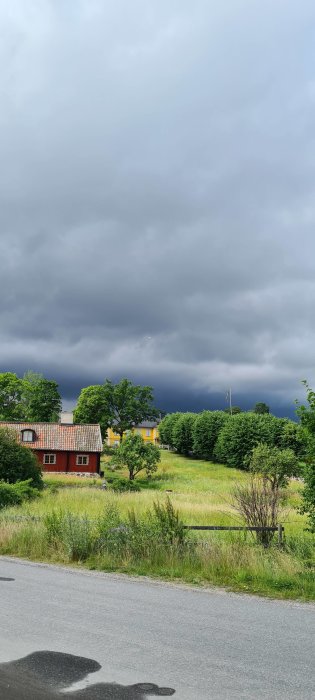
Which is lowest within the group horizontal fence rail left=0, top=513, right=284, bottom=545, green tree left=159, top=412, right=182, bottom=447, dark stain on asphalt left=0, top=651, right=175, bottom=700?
dark stain on asphalt left=0, top=651, right=175, bottom=700

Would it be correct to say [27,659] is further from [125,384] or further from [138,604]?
[125,384]

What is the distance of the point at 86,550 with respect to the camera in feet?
43.5

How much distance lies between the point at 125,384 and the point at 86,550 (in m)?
92.0

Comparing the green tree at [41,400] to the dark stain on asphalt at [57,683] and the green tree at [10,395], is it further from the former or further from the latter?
the dark stain on asphalt at [57,683]

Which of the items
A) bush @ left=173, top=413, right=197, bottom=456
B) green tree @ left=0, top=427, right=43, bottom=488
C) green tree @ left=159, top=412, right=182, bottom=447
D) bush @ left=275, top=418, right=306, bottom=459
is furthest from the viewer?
green tree @ left=159, top=412, right=182, bottom=447

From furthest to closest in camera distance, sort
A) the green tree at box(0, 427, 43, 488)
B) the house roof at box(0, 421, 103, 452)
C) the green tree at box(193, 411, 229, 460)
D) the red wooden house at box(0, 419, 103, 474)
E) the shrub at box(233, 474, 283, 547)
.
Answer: the green tree at box(193, 411, 229, 460)
the house roof at box(0, 421, 103, 452)
the red wooden house at box(0, 419, 103, 474)
the green tree at box(0, 427, 43, 488)
the shrub at box(233, 474, 283, 547)

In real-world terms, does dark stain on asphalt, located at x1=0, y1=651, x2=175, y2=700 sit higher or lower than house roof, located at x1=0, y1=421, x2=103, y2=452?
lower

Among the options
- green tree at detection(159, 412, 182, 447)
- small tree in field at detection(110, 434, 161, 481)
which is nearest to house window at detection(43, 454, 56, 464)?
small tree in field at detection(110, 434, 161, 481)

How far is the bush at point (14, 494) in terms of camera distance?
2791 cm

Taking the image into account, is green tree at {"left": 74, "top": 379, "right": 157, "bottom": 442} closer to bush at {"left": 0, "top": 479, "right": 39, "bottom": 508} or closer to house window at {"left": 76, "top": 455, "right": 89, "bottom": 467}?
house window at {"left": 76, "top": 455, "right": 89, "bottom": 467}

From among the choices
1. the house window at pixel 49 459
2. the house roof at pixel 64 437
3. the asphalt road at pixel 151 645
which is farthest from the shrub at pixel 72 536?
the house window at pixel 49 459

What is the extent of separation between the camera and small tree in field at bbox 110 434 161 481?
219 feet

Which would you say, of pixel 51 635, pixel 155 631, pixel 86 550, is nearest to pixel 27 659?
pixel 51 635

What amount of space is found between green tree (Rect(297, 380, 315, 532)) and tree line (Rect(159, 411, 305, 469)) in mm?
60763
